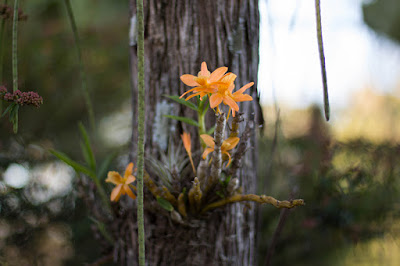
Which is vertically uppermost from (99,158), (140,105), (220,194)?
(140,105)

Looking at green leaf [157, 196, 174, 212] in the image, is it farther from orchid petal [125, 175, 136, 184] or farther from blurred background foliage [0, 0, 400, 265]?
blurred background foliage [0, 0, 400, 265]

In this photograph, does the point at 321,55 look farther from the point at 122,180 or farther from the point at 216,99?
the point at 122,180

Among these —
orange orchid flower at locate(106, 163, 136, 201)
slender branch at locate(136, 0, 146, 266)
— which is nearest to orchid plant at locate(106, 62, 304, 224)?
orange orchid flower at locate(106, 163, 136, 201)

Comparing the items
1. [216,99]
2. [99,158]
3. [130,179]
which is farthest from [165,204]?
[99,158]

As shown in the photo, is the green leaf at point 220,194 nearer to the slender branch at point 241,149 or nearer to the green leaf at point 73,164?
the slender branch at point 241,149

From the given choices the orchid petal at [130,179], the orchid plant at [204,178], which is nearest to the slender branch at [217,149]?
the orchid plant at [204,178]

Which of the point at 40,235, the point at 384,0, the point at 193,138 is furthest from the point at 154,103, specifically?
the point at 384,0

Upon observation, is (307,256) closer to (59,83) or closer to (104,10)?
(59,83)
